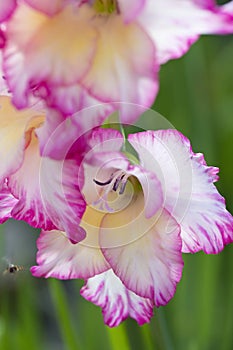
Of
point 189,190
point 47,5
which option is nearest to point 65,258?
point 189,190

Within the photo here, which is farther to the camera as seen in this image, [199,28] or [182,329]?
[182,329]

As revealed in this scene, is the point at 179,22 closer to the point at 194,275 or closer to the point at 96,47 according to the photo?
the point at 96,47

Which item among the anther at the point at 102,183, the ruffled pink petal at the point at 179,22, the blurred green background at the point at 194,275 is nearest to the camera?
the ruffled pink petal at the point at 179,22

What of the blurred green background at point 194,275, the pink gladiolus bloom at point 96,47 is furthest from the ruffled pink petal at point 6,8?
the blurred green background at point 194,275

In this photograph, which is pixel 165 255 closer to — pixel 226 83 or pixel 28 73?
pixel 28 73

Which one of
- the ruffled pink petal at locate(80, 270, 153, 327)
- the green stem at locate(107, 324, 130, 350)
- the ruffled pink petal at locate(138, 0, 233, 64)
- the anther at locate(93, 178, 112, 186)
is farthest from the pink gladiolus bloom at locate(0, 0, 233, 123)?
the green stem at locate(107, 324, 130, 350)

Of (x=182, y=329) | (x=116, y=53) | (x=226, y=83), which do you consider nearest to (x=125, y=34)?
(x=116, y=53)

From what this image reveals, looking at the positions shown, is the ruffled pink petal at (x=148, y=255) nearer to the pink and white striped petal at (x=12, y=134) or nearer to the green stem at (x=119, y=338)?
the pink and white striped petal at (x=12, y=134)

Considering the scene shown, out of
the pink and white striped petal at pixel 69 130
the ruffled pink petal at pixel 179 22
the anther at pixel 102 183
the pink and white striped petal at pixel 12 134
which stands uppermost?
the ruffled pink petal at pixel 179 22
